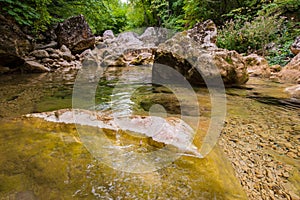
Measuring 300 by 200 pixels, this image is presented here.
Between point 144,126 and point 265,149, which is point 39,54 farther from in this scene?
point 265,149

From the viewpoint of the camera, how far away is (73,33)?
9.62 meters

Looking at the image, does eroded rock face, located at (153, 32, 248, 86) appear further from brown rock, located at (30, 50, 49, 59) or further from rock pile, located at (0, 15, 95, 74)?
brown rock, located at (30, 50, 49, 59)

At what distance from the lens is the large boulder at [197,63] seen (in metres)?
3.49

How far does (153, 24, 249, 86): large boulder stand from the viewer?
349 cm

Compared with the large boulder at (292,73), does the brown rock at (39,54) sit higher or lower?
lower

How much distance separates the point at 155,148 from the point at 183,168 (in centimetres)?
24

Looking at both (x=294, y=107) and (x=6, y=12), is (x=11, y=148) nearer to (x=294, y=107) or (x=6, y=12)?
(x=294, y=107)

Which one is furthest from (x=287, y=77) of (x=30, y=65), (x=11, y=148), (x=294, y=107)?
(x=30, y=65)

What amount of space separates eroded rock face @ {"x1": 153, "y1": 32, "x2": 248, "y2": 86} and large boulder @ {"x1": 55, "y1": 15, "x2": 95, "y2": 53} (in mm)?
7311

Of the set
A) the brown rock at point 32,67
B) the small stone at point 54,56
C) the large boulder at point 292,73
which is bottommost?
the brown rock at point 32,67

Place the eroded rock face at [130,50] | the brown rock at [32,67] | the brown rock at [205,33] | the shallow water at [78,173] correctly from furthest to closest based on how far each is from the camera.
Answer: the eroded rock face at [130,50] → the brown rock at [205,33] → the brown rock at [32,67] → the shallow water at [78,173]

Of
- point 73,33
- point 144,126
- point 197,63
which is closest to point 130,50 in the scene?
point 73,33

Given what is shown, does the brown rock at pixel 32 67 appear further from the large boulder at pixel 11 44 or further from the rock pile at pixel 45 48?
the large boulder at pixel 11 44

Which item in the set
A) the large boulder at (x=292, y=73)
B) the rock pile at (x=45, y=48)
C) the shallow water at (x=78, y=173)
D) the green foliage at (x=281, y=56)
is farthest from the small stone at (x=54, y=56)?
the green foliage at (x=281, y=56)
